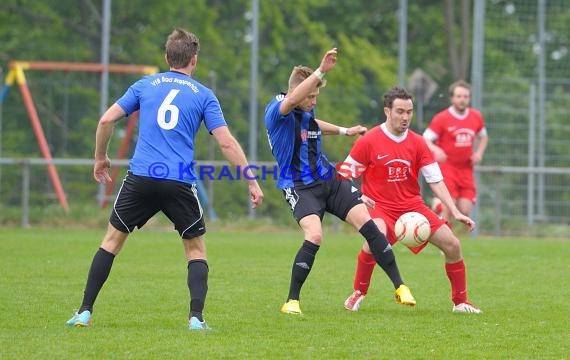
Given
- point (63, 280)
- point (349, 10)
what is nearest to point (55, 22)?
point (349, 10)

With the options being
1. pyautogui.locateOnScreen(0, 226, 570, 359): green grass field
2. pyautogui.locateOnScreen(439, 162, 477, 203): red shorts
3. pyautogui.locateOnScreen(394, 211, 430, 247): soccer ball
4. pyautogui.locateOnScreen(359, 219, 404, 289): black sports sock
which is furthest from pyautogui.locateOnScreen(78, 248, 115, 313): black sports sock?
pyautogui.locateOnScreen(439, 162, 477, 203): red shorts

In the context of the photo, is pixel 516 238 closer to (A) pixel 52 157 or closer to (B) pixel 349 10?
(A) pixel 52 157

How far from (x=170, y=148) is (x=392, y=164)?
89.8 inches

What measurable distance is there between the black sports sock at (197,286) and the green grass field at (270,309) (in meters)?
0.17

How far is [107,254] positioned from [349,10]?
2481 centimetres

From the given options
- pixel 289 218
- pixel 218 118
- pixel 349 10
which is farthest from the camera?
pixel 349 10

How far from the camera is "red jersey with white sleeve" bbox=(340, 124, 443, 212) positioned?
29.4 ft

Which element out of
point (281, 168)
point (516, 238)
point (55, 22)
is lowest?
point (516, 238)

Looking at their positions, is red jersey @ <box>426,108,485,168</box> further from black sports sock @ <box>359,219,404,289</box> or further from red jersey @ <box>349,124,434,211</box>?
black sports sock @ <box>359,219,404,289</box>

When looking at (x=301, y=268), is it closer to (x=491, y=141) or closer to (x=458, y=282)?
(x=458, y=282)

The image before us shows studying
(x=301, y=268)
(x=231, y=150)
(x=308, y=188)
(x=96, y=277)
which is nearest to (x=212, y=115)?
(x=231, y=150)

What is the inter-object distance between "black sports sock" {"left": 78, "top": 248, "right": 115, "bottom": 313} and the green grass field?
0.21m

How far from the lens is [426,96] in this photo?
21.0 meters

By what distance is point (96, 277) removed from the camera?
749 cm
